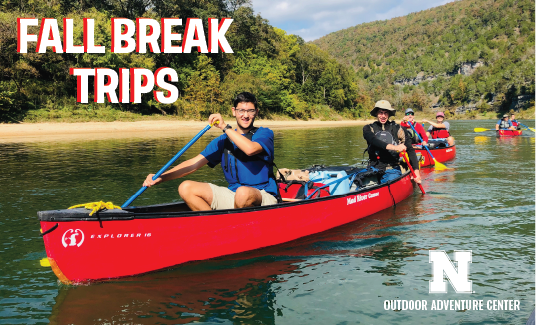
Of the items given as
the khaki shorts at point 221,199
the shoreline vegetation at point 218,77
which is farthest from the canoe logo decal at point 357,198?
the shoreline vegetation at point 218,77

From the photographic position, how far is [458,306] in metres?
3.88

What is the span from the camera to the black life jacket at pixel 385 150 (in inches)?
313

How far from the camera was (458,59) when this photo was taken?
5561 inches

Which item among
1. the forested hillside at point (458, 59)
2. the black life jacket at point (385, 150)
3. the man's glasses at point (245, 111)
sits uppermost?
the forested hillside at point (458, 59)

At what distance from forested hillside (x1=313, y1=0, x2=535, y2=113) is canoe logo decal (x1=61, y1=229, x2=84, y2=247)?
90.7m

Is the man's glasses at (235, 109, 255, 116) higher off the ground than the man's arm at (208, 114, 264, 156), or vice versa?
the man's glasses at (235, 109, 255, 116)

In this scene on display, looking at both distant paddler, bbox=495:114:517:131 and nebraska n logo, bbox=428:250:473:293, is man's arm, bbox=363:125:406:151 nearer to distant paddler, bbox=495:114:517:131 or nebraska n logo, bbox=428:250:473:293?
nebraska n logo, bbox=428:250:473:293

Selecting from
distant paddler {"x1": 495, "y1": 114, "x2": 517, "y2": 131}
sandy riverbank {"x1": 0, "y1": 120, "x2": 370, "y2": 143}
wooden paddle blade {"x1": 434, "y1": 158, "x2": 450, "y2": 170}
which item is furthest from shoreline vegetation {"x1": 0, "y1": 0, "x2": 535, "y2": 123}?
wooden paddle blade {"x1": 434, "y1": 158, "x2": 450, "y2": 170}

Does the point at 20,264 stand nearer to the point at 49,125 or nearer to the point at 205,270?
the point at 205,270

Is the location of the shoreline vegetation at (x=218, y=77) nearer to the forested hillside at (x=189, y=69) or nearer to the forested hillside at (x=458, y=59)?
the forested hillside at (x=189, y=69)

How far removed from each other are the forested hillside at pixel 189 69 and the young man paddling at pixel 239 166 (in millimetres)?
26551

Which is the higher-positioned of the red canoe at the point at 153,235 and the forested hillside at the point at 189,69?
the forested hillside at the point at 189,69

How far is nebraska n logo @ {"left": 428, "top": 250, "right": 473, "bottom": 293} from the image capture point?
13.9ft

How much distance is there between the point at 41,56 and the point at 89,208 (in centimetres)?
3320
